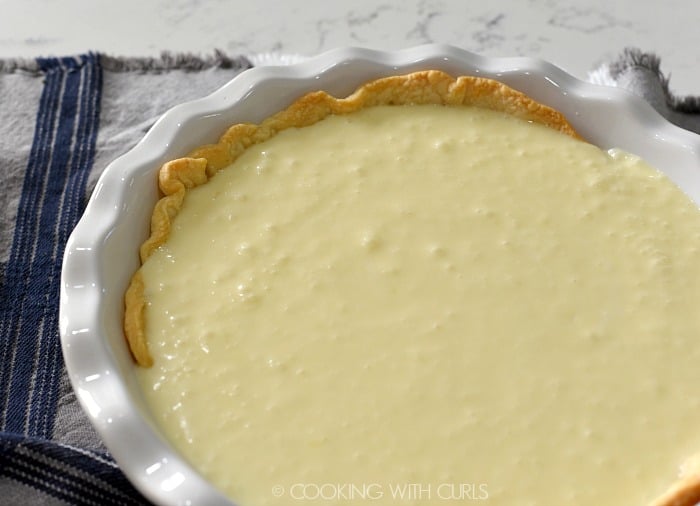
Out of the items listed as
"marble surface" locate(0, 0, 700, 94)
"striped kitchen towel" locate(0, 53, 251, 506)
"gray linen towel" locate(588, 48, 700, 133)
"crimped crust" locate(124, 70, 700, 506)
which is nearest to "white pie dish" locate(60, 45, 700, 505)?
"crimped crust" locate(124, 70, 700, 506)

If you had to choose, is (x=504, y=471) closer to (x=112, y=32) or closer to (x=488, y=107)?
(x=488, y=107)

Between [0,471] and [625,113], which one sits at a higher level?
[625,113]

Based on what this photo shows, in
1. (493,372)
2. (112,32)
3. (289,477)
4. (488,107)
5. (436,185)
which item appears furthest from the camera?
(112,32)

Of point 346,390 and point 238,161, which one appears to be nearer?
point 346,390

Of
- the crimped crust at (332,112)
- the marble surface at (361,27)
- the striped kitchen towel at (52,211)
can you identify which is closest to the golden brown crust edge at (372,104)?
the crimped crust at (332,112)

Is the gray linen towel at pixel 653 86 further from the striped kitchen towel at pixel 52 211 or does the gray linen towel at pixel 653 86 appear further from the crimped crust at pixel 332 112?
the striped kitchen towel at pixel 52 211

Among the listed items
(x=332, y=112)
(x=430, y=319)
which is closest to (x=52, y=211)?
(x=332, y=112)

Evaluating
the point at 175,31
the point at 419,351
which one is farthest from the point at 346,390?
the point at 175,31

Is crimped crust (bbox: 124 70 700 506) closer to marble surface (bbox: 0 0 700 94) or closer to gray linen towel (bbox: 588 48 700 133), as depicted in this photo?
gray linen towel (bbox: 588 48 700 133)
